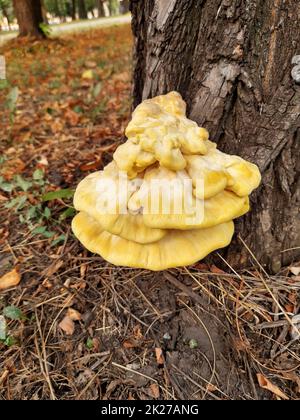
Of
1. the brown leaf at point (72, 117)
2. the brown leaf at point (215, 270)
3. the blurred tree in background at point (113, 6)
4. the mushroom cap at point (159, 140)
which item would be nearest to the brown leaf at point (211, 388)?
the brown leaf at point (215, 270)

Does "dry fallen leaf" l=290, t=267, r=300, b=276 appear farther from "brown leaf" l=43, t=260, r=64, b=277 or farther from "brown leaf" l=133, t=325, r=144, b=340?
"brown leaf" l=43, t=260, r=64, b=277

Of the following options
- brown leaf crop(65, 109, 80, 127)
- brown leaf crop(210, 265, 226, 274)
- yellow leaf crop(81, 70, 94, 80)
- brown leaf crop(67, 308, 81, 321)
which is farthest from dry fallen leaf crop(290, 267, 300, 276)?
yellow leaf crop(81, 70, 94, 80)

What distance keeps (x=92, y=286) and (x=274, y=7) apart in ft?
5.51

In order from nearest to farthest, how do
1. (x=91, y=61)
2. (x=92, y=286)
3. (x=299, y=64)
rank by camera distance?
(x=299, y=64)
(x=92, y=286)
(x=91, y=61)

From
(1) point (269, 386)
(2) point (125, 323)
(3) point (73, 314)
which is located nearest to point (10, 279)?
(3) point (73, 314)

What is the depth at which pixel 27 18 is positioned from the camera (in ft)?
31.8

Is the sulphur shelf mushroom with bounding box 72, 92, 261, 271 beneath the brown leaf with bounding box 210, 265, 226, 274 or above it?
above

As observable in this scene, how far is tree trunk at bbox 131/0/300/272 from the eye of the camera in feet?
4.91

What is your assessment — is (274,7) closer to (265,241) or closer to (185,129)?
(185,129)

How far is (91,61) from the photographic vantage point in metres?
7.05

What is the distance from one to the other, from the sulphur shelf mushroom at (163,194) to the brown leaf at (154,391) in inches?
26.0

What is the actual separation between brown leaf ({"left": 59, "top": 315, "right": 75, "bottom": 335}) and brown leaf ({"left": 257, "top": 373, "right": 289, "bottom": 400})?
3.26 feet

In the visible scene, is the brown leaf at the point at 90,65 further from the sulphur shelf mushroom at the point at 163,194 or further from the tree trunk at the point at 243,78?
the sulphur shelf mushroom at the point at 163,194
